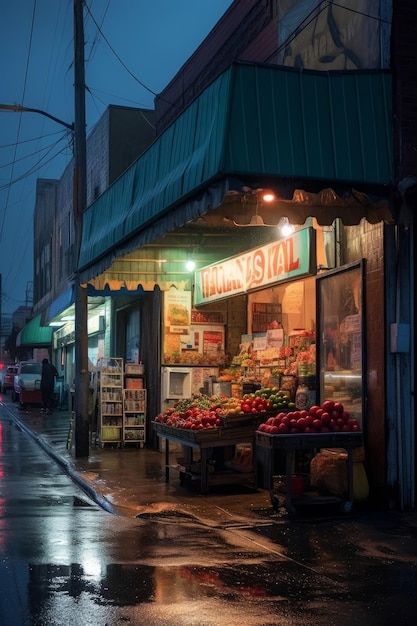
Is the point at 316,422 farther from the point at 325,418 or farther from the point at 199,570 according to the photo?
the point at 199,570

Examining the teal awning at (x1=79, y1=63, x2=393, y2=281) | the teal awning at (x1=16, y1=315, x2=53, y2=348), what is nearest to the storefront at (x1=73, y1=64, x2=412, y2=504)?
the teal awning at (x1=79, y1=63, x2=393, y2=281)

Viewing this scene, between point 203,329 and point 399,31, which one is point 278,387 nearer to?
point 203,329

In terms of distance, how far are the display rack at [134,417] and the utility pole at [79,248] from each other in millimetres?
1634

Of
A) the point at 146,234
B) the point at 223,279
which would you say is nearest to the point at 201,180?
the point at 146,234

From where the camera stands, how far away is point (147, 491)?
11.5 meters

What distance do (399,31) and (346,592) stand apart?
6.56 meters

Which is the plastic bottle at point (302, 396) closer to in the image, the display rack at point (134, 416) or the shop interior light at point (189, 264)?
the shop interior light at point (189, 264)

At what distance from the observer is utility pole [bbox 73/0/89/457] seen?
15781mm

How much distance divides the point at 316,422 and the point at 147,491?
10.5ft

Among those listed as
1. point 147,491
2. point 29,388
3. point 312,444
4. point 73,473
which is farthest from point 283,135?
point 29,388

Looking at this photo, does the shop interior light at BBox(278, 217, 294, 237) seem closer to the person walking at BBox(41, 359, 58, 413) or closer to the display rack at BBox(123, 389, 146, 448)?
the display rack at BBox(123, 389, 146, 448)

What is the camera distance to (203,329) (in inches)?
651

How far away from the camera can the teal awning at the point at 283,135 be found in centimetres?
837

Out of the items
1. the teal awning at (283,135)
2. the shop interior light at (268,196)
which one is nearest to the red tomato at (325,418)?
the teal awning at (283,135)
